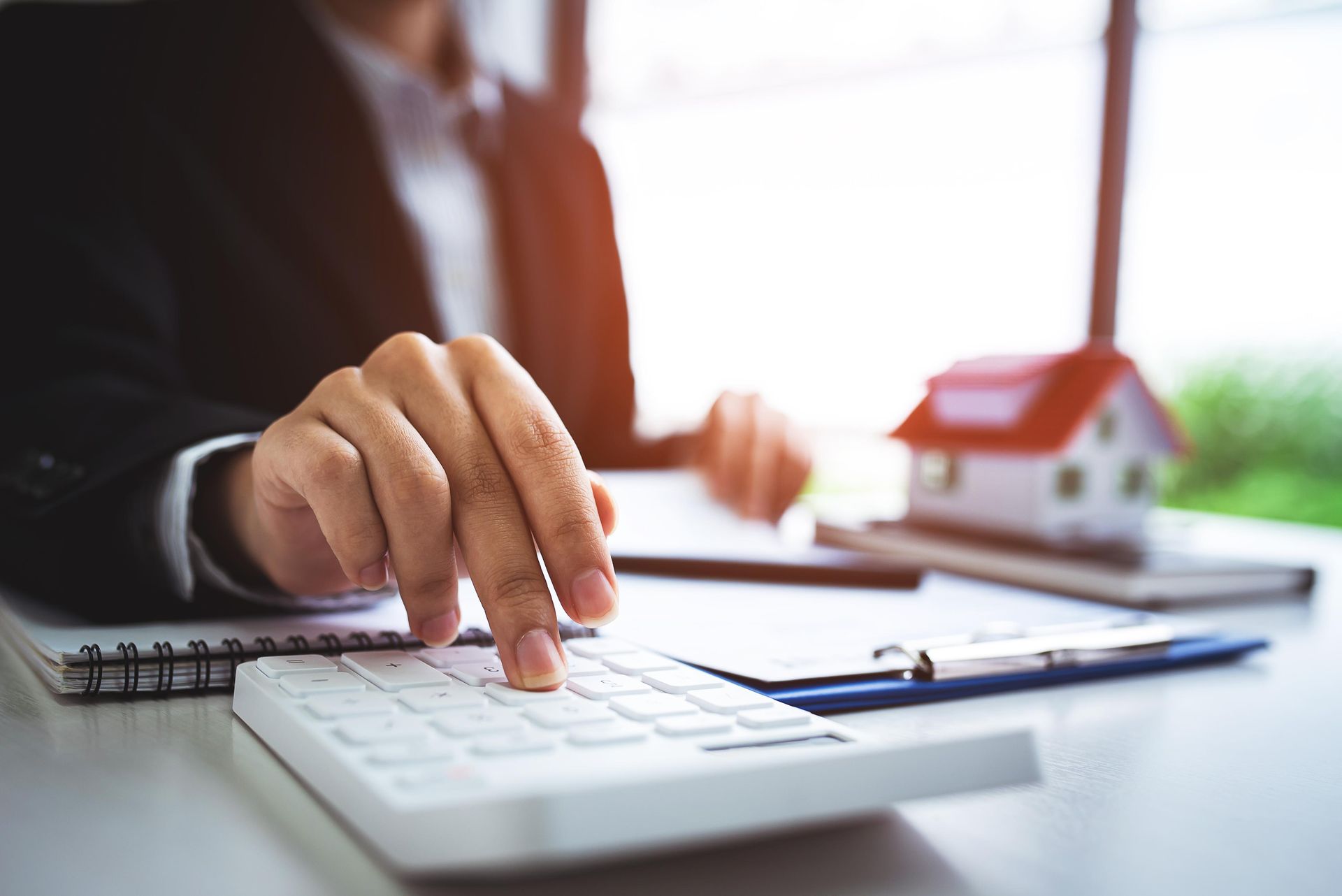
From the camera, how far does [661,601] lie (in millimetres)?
600

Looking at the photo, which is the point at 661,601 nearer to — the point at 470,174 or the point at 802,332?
the point at 470,174

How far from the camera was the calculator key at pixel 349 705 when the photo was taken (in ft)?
1.00

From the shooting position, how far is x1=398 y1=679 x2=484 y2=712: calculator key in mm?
313

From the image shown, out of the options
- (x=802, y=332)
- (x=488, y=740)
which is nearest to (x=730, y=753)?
(x=488, y=740)

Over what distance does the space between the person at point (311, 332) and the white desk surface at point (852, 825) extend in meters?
0.10

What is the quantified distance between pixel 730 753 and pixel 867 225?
14.2 feet

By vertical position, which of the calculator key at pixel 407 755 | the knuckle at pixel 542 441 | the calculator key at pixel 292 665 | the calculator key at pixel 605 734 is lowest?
the calculator key at pixel 292 665

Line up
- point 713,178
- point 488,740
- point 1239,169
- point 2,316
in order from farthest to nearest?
point 713,178, point 1239,169, point 2,316, point 488,740

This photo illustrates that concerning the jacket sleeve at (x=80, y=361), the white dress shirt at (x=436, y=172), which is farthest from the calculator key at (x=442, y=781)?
the white dress shirt at (x=436, y=172)

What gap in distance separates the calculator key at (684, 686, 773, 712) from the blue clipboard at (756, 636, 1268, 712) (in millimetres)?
62

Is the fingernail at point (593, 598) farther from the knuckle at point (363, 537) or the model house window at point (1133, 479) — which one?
the model house window at point (1133, 479)

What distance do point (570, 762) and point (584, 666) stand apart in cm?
12

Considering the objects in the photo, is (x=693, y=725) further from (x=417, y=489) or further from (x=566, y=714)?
(x=417, y=489)

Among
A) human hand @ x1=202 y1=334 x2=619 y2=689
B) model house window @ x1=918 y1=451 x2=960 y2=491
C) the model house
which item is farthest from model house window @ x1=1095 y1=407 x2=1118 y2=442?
human hand @ x1=202 y1=334 x2=619 y2=689
